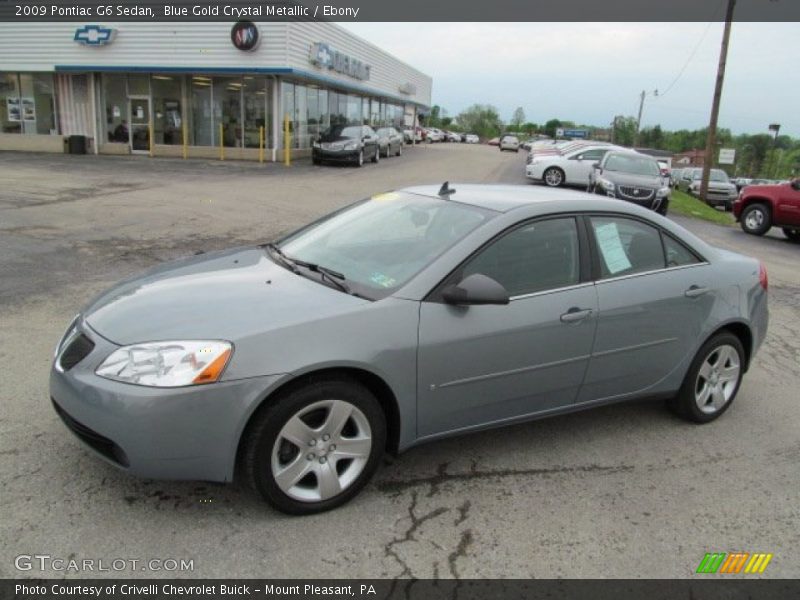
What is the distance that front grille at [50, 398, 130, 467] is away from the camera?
2854mm

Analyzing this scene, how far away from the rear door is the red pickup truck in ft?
38.6

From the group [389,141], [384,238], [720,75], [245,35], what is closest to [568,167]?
[720,75]

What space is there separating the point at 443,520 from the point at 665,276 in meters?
2.11

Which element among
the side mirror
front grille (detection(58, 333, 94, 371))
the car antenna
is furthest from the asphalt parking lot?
the car antenna

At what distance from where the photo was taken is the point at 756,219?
15016mm

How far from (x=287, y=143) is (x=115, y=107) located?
7934mm

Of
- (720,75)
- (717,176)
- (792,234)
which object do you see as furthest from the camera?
(717,176)

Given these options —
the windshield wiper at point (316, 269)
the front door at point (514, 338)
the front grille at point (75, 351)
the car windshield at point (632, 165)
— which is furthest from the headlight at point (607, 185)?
the front grille at point (75, 351)

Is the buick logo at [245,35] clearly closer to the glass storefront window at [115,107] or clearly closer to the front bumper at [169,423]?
the glass storefront window at [115,107]

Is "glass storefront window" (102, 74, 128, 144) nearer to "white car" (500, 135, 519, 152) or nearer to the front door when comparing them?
the front door

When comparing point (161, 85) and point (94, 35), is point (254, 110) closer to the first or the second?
point (161, 85)

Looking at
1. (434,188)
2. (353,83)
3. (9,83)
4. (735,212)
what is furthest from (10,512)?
(353,83)

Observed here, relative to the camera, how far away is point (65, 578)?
2588 mm
